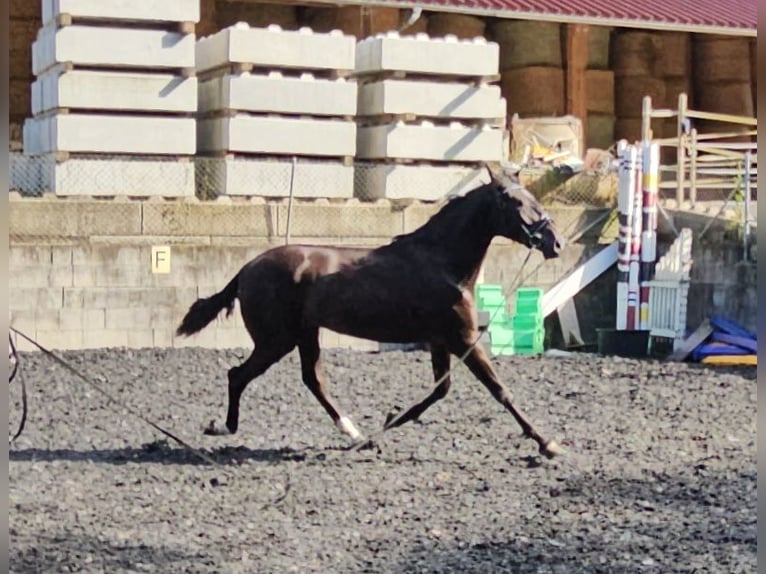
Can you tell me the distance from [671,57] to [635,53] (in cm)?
64

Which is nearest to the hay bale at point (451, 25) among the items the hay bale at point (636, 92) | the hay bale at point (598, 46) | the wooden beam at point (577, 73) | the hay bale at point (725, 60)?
the wooden beam at point (577, 73)

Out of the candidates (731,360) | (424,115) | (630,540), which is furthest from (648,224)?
(630,540)

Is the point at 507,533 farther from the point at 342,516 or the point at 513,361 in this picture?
the point at 513,361

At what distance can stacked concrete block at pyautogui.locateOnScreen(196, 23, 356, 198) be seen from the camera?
1422 centimetres

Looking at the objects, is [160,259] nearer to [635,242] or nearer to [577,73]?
[635,242]

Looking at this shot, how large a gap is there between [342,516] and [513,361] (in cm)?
650

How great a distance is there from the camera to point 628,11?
19.5 metres

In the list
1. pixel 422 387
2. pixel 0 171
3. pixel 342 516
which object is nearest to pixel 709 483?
pixel 342 516

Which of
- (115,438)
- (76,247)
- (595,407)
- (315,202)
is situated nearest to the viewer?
(115,438)

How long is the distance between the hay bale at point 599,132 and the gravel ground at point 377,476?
28.7 ft

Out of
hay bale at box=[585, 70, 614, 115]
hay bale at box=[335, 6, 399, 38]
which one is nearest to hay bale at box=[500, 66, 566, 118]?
hay bale at box=[585, 70, 614, 115]

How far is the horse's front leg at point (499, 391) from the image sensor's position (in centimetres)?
921

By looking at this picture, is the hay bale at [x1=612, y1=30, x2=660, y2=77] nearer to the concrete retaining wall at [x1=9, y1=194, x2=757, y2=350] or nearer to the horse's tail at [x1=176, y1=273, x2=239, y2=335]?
the concrete retaining wall at [x1=9, y1=194, x2=757, y2=350]

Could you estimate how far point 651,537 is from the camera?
726cm
